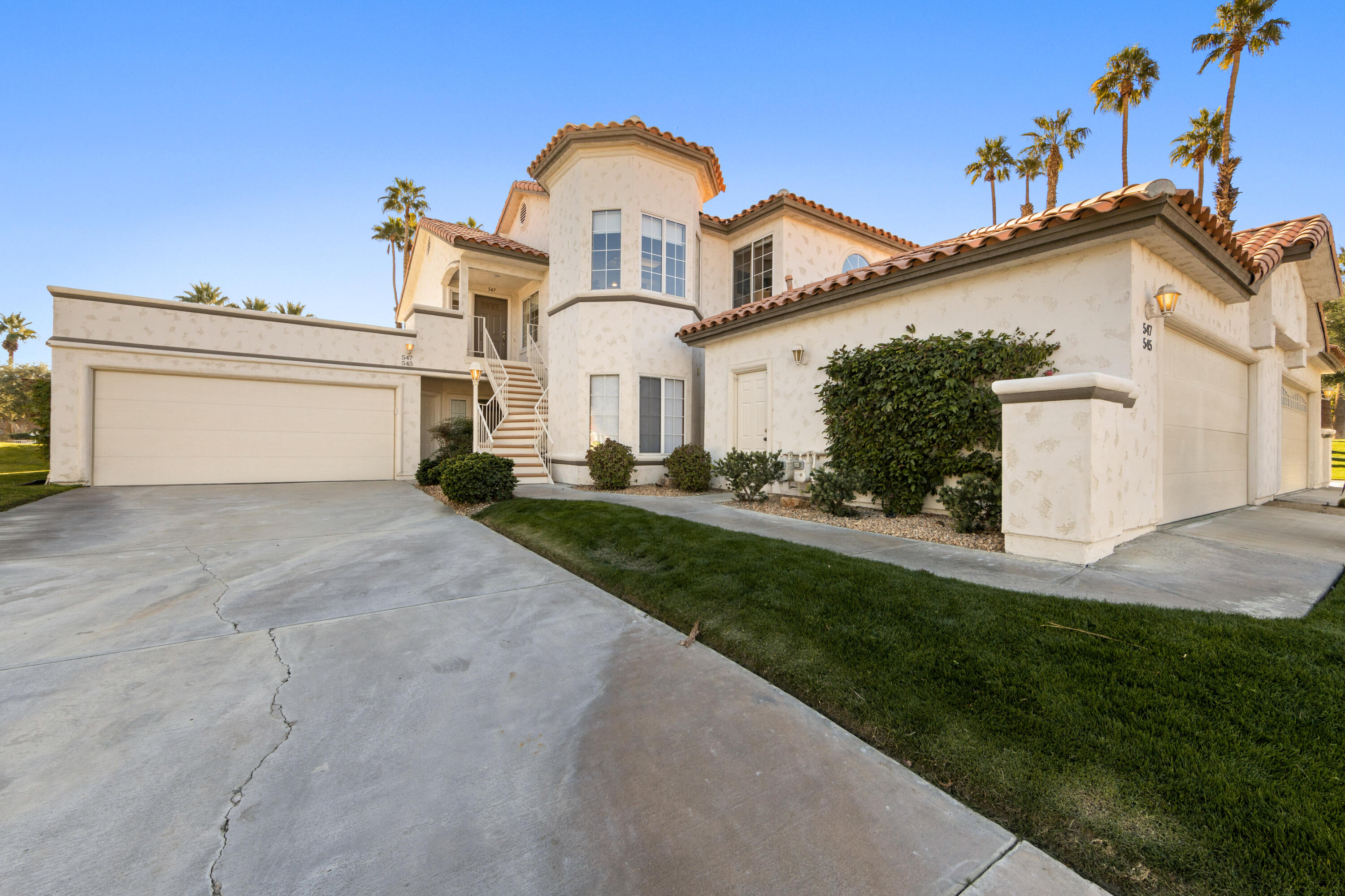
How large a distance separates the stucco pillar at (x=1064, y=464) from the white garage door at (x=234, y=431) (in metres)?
13.5

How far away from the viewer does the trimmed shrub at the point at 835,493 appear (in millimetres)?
7137

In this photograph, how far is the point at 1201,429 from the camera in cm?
690

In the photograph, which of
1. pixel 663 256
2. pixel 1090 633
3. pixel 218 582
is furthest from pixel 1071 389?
pixel 663 256

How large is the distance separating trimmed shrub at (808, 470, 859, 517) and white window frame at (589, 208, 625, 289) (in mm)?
6425

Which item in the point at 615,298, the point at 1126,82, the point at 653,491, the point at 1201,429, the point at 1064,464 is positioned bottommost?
the point at 653,491

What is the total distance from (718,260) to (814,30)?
Answer: 16.1ft

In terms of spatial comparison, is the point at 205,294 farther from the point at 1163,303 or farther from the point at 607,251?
the point at 1163,303

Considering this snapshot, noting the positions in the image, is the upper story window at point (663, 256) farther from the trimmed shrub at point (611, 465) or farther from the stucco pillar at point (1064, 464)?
the stucco pillar at point (1064, 464)

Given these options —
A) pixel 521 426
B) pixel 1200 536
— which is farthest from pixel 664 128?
pixel 1200 536

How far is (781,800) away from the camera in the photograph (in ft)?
5.82

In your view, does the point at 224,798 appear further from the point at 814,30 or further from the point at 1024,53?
the point at 1024,53

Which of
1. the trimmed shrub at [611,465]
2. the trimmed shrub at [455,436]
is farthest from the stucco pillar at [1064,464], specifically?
the trimmed shrub at [455,436]

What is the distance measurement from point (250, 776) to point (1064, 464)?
570cm

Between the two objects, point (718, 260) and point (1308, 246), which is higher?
point (718, 260)
